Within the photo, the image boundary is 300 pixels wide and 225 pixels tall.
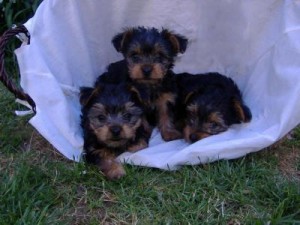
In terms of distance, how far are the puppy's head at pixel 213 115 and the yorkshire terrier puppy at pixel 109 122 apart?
0.47 m

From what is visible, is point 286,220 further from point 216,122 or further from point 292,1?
point 292,1

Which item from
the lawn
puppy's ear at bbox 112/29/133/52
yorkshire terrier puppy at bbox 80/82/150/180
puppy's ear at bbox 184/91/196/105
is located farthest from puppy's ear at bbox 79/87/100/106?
puppy's ear at bbox 184/91/196/105

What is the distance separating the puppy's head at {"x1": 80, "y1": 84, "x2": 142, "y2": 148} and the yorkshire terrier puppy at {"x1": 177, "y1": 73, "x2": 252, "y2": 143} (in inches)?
19.9

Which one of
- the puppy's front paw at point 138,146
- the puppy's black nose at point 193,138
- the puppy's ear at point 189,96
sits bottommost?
the puppy's front paw at point 138,146

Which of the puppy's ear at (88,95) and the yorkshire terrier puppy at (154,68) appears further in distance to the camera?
the yorkshire terrier puppy at (154,68)

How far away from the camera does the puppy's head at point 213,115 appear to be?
4188mm

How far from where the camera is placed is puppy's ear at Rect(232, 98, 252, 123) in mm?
4176

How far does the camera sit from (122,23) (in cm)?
503

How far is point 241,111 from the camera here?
165 inches

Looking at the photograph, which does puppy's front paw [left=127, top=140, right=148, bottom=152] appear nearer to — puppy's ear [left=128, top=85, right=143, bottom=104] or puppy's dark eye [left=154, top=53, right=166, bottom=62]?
puppy's ear [left=128, top=85, right=143, bottom=104]

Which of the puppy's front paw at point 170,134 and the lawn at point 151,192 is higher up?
the lawn at point 151,192

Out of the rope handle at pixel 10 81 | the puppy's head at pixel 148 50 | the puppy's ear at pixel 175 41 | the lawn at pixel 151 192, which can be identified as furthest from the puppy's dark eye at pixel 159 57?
the rope handle at pixel 10 81

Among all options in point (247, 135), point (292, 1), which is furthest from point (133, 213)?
point (292, 1)

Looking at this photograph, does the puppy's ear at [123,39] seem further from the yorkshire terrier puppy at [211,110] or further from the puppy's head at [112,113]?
the yorkshire terrier puppy at [211,110]
